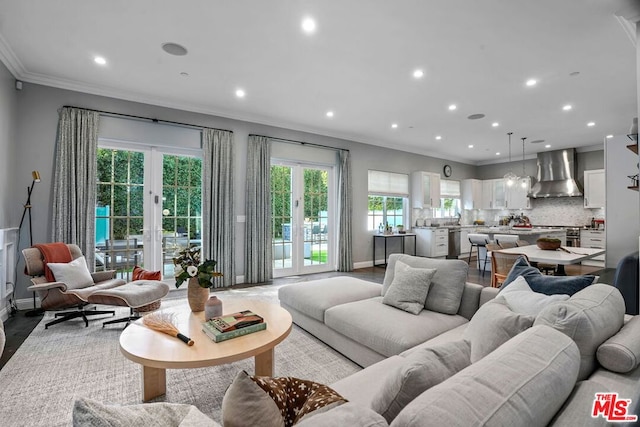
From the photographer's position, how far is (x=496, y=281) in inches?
154

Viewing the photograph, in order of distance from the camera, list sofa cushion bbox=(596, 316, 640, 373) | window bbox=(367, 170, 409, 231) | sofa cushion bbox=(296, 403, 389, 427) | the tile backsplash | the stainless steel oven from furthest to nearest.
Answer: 1. the tile backsplash
2. the stainless steel oven
3. window bbox=(367, 170, 409, 231)
4. sofa cushion bbox=(596, 316, 640, 373)
5. sofa cushion bbox=(296, 403, 389, 427)

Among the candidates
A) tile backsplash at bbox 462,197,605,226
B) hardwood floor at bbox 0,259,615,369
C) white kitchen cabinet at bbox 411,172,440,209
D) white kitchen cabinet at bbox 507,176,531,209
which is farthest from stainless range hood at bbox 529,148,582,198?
white kitchen cabinet at bbox 411,172,440,209

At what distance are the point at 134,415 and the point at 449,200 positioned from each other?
9639 millimetres

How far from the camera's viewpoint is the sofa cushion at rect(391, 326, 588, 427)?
71cm

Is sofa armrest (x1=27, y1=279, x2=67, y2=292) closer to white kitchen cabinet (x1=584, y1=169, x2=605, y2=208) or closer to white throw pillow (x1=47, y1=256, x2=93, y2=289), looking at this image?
white throw pillow (x1=47, y1=256, x2=93, y2=289)

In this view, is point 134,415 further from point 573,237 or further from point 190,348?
point 573,237

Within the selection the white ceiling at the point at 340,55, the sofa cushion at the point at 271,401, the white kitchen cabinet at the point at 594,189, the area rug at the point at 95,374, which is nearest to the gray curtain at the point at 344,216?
the white ceiling at the point at 340,55

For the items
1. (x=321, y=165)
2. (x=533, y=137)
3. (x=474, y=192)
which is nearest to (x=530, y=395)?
(x=321, y=165)

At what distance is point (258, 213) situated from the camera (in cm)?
533

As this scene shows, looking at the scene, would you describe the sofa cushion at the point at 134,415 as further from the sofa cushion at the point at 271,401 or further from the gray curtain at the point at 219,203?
the gray curtain at the point at 219,203

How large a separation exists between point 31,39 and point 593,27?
5388mm

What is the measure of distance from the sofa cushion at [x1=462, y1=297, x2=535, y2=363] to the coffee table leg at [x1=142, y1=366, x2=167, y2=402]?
190 cm

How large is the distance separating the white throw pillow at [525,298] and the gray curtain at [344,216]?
4540 millimetres

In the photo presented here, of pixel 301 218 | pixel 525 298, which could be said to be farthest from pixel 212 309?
pixel 301 218
